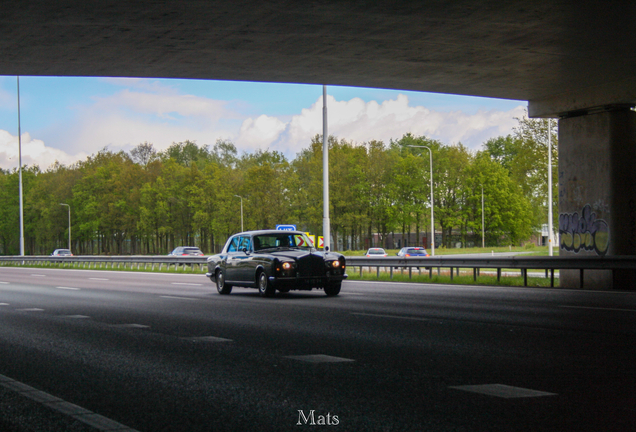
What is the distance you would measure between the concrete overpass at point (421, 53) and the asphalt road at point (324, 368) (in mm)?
5152

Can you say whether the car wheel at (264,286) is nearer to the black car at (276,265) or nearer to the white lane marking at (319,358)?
the black car at (276,265)

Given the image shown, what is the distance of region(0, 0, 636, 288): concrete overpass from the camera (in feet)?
40.5

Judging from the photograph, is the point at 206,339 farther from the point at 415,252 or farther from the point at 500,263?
the point at 415,252

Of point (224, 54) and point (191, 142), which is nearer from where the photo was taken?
point (224, 54)

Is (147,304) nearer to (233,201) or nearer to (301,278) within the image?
(301,278)

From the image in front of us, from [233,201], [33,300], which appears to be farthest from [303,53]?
[233,201]

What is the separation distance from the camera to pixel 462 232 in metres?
89.5

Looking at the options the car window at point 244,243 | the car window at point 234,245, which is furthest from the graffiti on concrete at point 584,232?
the car window at point 234,245

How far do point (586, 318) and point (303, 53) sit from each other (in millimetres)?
7812

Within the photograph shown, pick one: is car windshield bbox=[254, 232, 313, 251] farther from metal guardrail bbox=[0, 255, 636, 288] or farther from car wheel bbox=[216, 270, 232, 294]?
metal guardrail bbox=[0, 255, 636, 288]

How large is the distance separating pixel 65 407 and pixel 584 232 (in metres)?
17.5

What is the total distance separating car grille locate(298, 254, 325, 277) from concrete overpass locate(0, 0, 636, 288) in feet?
14.4

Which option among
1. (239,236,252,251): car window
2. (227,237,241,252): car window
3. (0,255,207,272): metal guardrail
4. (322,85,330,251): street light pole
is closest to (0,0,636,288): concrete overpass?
(239,236,252,251): car window

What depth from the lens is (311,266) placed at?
1716 centimetres
